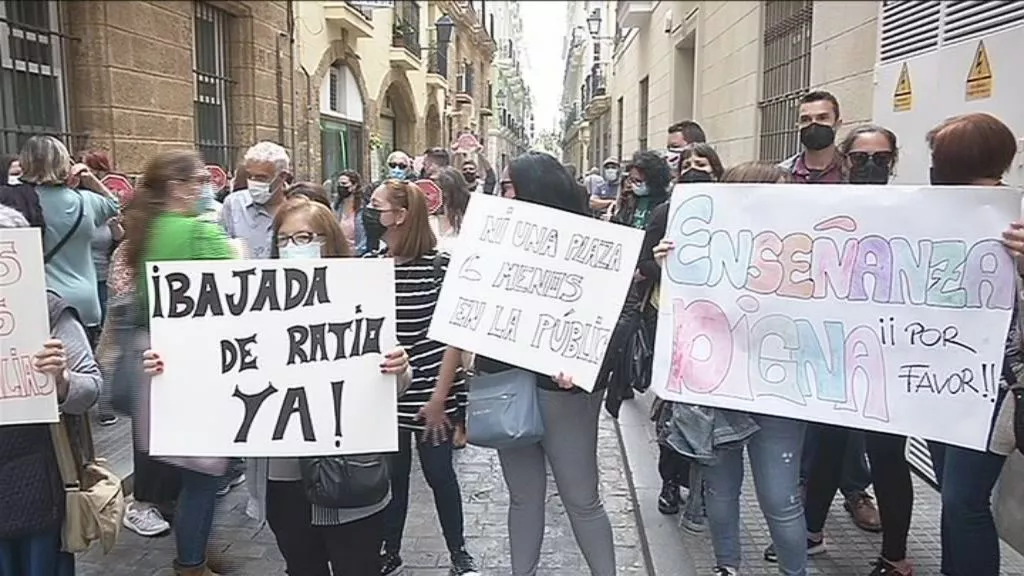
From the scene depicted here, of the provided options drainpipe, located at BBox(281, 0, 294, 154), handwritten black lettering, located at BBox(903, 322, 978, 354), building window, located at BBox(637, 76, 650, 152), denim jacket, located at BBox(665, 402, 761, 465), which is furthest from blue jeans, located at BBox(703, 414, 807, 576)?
building window, located at BBox(637, 76, 650, 152)

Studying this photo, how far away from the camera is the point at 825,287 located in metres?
2.88

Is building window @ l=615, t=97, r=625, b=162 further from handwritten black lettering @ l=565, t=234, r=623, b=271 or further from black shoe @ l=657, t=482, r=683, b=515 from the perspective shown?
handwritten black lettering @ l=565, t=234, r=623, b=271

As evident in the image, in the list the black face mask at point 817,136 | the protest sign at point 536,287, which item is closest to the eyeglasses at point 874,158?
the black face mask at point 817,136

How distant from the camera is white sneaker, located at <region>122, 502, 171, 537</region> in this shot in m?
4.17

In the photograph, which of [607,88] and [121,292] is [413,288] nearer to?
[121,292]

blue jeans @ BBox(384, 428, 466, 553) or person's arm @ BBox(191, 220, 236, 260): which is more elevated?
person's arm @ BBox(191, 220, 236, 260)

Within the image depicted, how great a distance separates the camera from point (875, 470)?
3395mm

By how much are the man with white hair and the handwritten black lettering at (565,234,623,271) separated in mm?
2649

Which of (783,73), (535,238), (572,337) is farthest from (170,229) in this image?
(783,73)

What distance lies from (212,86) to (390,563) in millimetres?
9201

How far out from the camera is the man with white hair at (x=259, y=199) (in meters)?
5.01

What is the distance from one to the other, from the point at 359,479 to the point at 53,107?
715 centimetres

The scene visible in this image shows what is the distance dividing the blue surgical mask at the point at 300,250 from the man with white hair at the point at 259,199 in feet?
7.37

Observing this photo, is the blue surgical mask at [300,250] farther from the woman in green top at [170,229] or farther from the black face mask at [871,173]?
the black face mask at [871,173]
